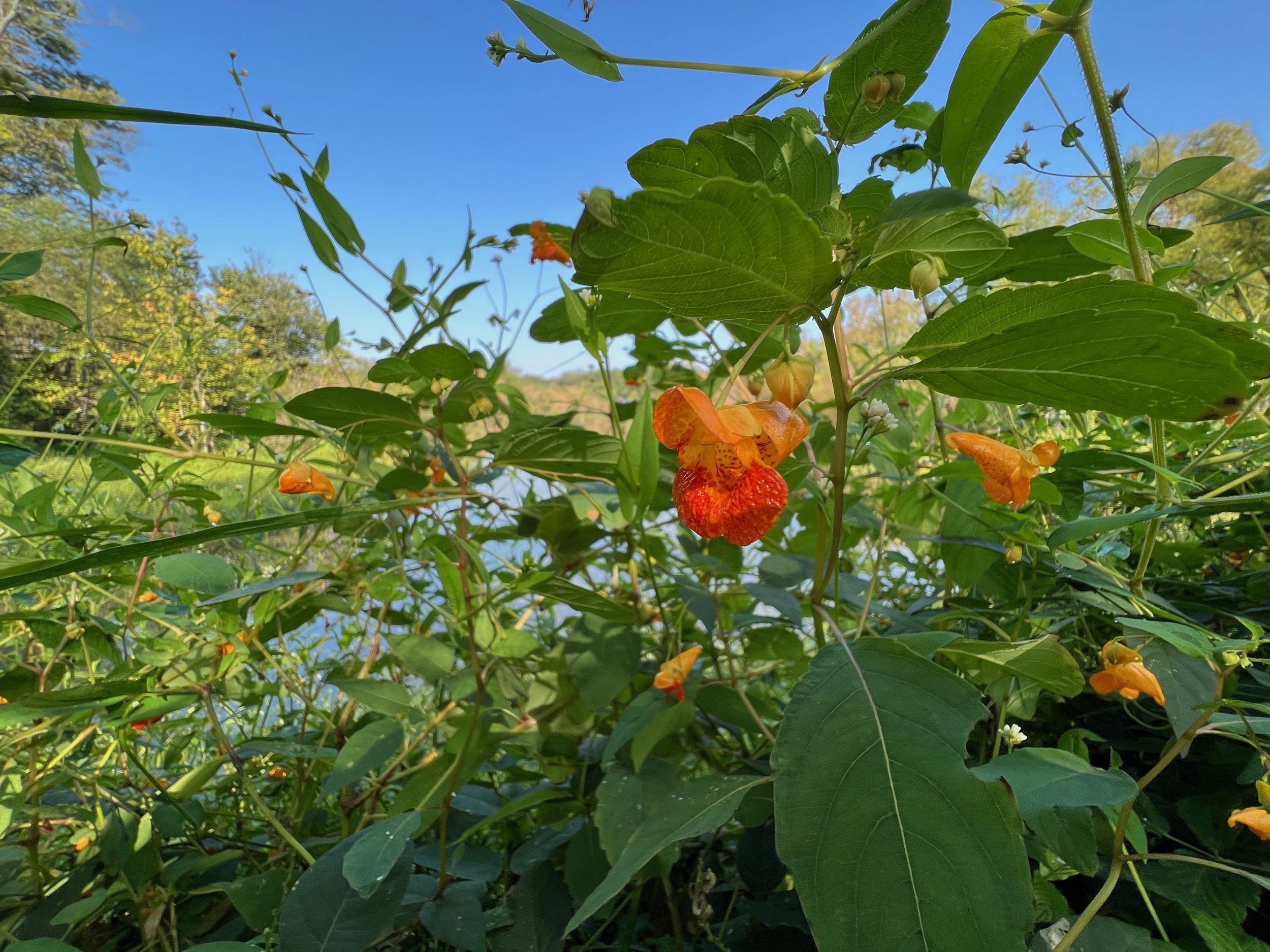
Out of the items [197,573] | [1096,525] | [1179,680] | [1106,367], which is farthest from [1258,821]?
[197,573]

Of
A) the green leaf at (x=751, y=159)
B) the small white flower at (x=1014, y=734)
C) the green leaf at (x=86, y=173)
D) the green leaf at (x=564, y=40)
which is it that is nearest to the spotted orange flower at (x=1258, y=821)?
the small white flower at (x=1014, y=734)

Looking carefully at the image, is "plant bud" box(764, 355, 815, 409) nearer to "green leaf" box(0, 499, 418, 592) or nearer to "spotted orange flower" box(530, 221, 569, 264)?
"green leaf" box(0, 499, 418, 592)

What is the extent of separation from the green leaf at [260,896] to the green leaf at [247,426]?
0.36m

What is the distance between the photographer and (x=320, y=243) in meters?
0.62

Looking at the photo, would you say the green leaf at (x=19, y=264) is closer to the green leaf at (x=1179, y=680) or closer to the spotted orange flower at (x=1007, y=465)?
the spotted orange flower at (x=1007, y=465)

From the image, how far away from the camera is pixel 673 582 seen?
2.43 feet

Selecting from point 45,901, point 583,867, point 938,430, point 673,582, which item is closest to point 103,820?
point 45,901

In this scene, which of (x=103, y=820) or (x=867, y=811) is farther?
(x=103, y=820)

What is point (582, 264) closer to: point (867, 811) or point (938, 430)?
point (867, 811)

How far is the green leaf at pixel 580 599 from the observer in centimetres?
51

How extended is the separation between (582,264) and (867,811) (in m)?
0.27

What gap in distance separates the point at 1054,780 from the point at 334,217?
715 millimetres

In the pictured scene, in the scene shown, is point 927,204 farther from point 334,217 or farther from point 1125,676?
point 334,217

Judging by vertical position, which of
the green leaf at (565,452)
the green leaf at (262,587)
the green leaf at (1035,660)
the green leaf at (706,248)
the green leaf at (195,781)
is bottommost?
the green leaf at (195,781)
